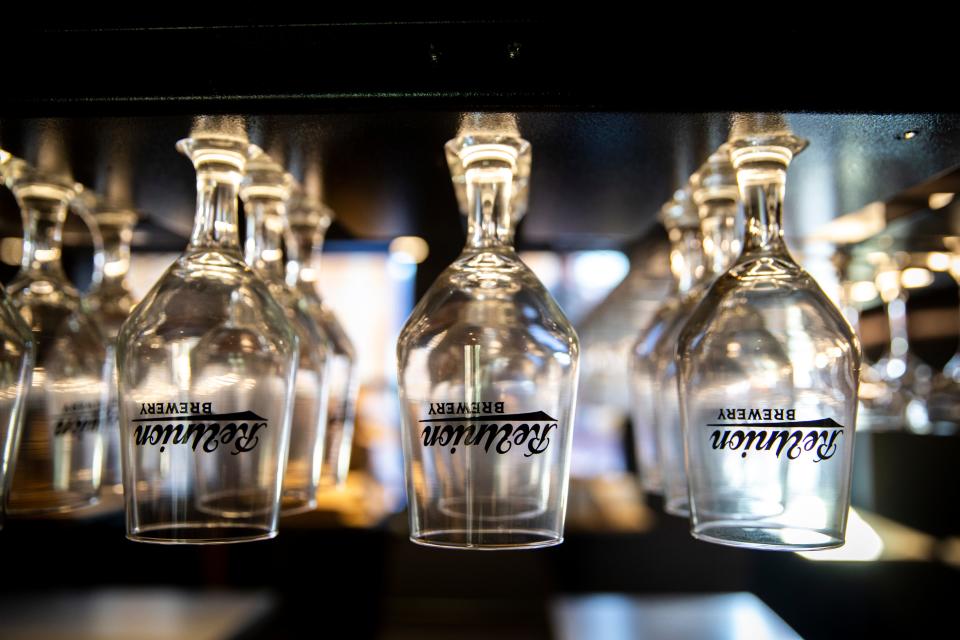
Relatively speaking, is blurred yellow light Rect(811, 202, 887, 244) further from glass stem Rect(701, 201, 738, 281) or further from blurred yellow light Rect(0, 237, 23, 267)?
blurred yellow light Rect(0, 237, 23, 267)

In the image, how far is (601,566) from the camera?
2.62 meters

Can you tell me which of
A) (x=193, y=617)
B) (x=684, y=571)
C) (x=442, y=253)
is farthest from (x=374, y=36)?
(x=684, y=571)

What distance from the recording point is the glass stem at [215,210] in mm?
890

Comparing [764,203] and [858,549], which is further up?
[764,203]

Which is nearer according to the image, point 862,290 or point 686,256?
point 686,256

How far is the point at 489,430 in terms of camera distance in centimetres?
80

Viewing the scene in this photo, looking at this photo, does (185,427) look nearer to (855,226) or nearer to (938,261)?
(855,226)

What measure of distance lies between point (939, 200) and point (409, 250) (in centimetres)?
89

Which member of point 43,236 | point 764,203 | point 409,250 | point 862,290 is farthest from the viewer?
point 862,290

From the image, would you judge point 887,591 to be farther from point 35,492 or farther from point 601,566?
point 35,492

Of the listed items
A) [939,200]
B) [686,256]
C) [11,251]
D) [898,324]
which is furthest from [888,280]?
[11,251]

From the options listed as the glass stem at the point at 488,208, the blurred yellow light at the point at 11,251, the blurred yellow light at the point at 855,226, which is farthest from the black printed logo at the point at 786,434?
the blurred yellow light at the point at 11,251

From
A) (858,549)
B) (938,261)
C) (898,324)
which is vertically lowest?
(858,549)

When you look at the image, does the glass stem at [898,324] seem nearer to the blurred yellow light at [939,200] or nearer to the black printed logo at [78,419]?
the blurred yellow light at [939,200]
